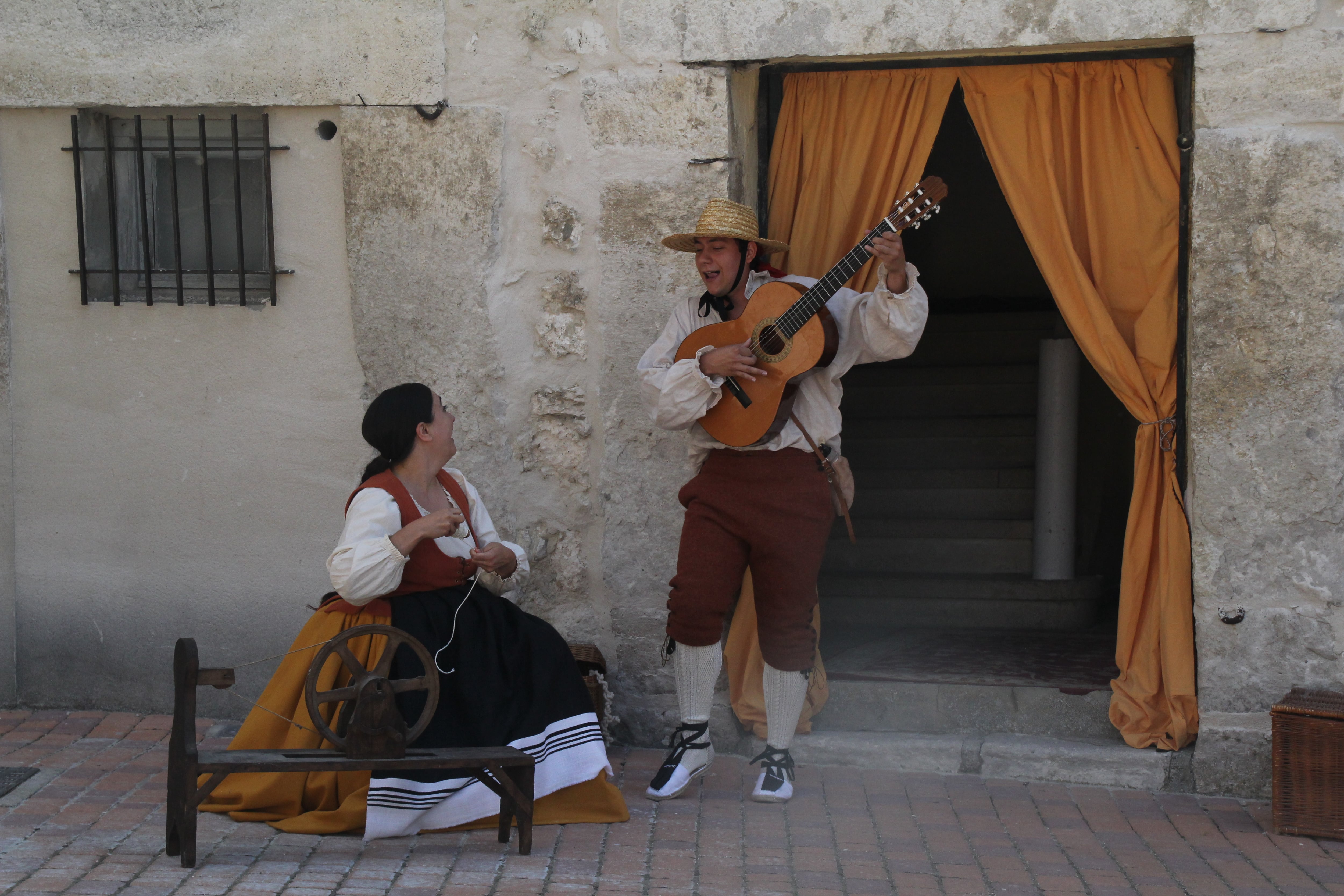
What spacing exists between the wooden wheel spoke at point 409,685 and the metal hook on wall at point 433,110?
213 centimetres

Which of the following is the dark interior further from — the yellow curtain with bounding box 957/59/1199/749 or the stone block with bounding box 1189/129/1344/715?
the stone block with bounding box 1189/129/1344/715

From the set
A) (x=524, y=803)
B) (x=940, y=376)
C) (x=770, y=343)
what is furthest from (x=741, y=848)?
(x=940, y=376)

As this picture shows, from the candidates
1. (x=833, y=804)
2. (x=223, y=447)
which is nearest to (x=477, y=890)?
(x=833, y=804)

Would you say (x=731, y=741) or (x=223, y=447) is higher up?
(x=223, y=447)

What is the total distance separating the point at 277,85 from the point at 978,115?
2.46 metres

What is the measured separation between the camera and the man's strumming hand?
3.67 m

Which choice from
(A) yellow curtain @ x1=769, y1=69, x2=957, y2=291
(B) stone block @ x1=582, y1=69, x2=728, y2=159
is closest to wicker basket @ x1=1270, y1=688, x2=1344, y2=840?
(A) yellow curtain @ x1=769, y1=69, x2=957, y2=291

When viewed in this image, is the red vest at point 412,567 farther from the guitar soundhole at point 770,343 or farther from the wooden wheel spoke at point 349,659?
the guitar soundhole at point 770,343

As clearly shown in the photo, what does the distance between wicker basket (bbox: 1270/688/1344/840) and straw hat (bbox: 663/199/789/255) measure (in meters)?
2.08

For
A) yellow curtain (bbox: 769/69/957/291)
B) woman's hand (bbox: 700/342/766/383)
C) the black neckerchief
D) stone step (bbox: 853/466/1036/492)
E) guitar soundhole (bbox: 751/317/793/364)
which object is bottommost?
stone step (bbox: 853/466/1036/492)

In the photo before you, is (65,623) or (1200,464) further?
(65,623)

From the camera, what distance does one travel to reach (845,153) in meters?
4.41

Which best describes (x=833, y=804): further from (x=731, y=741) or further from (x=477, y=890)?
(x=477, y=890)

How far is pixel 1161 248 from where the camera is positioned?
4148 mm
